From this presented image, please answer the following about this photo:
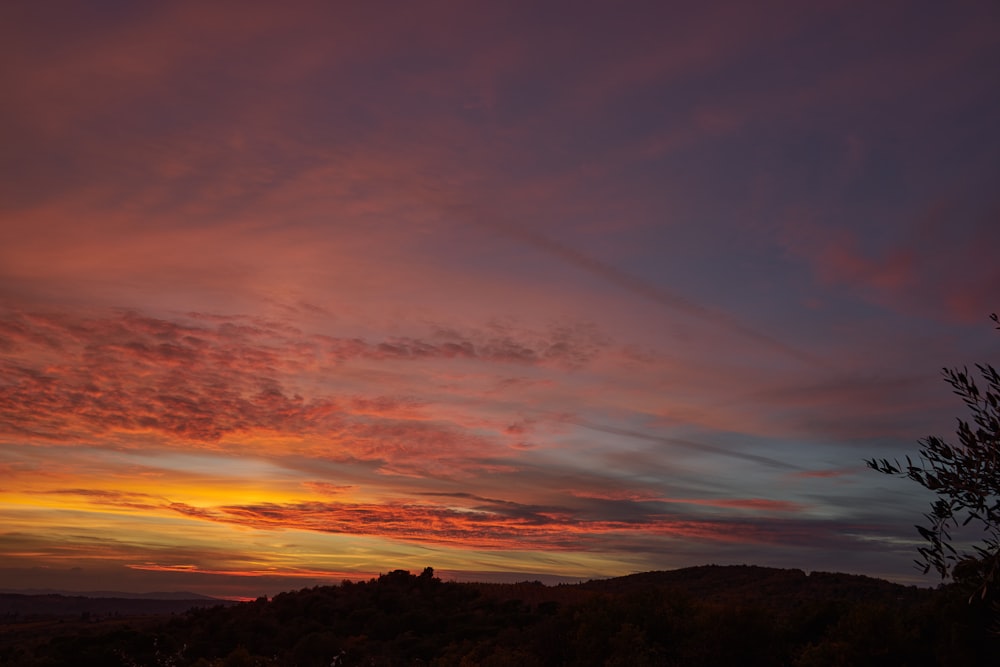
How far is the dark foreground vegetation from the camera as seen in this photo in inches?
1084

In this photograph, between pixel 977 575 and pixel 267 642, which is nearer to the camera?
pixel 977 575

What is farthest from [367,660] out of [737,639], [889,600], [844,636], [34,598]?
[34,598]

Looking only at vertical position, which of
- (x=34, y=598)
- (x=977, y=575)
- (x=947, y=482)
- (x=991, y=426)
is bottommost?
(x=34, y=598)

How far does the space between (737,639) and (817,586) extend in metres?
47.7

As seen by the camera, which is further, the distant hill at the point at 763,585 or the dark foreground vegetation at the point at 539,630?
the distant hill at the point at 763,585

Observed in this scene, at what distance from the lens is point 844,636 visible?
28188 millimetres

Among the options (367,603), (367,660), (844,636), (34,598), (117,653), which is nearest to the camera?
(844,636)

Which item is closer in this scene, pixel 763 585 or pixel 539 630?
pixel 539 630

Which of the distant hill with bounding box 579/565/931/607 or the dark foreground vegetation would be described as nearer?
the dark foreground vegetation

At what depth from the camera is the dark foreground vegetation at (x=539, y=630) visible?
90.3ft

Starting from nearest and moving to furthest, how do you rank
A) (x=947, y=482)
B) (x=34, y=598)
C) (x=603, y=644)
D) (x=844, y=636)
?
(x=947, y=482)
(x=844, y=636)
(x=603, y=644)
(x=34, y=598)

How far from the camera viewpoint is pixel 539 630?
34.4 meters

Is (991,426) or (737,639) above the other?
(991,426)

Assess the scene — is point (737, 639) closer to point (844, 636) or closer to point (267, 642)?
point (844, 636)
